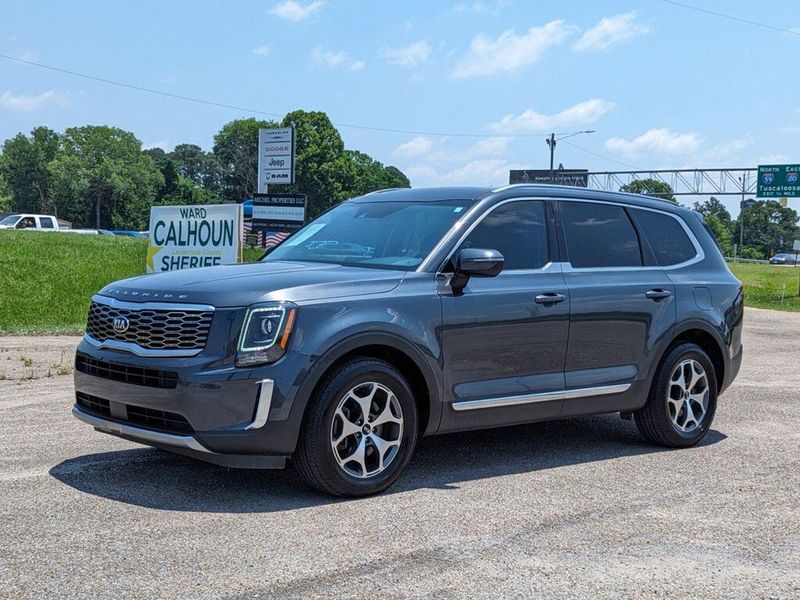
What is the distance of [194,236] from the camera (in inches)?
612

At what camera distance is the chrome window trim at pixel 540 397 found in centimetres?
620

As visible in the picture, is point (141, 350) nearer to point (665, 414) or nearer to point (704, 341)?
point (665, 414)

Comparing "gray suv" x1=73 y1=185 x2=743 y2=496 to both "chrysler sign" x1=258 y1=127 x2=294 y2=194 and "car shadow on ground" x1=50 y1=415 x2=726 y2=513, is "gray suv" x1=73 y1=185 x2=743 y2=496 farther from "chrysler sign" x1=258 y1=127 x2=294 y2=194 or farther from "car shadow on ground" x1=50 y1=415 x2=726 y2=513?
"chrysler sign" x1=258 y1=127 x2=294 y2=194

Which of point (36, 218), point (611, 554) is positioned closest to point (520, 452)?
point (611, 554)

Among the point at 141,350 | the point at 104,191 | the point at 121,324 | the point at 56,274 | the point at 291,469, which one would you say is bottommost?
the point at 291,469

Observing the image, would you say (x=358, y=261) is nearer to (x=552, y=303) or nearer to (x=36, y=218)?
(x=552, y=303)

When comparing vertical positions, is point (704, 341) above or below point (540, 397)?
above

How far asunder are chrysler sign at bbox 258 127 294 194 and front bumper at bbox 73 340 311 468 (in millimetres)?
20556

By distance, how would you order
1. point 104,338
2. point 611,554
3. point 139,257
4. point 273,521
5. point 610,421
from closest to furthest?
point 611,554, point 273,521, point 104,338, point 610,421, point 139,257

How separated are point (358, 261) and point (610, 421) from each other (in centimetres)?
351

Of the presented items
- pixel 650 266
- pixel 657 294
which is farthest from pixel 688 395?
pixel 650 266

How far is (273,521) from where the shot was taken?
521 centimetres

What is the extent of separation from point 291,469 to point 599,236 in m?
2.80

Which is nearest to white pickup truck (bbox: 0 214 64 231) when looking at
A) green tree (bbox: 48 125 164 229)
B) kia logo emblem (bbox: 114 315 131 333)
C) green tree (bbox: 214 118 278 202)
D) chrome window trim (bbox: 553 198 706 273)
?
chrome window trim (bbox: 553 198 706 273)
